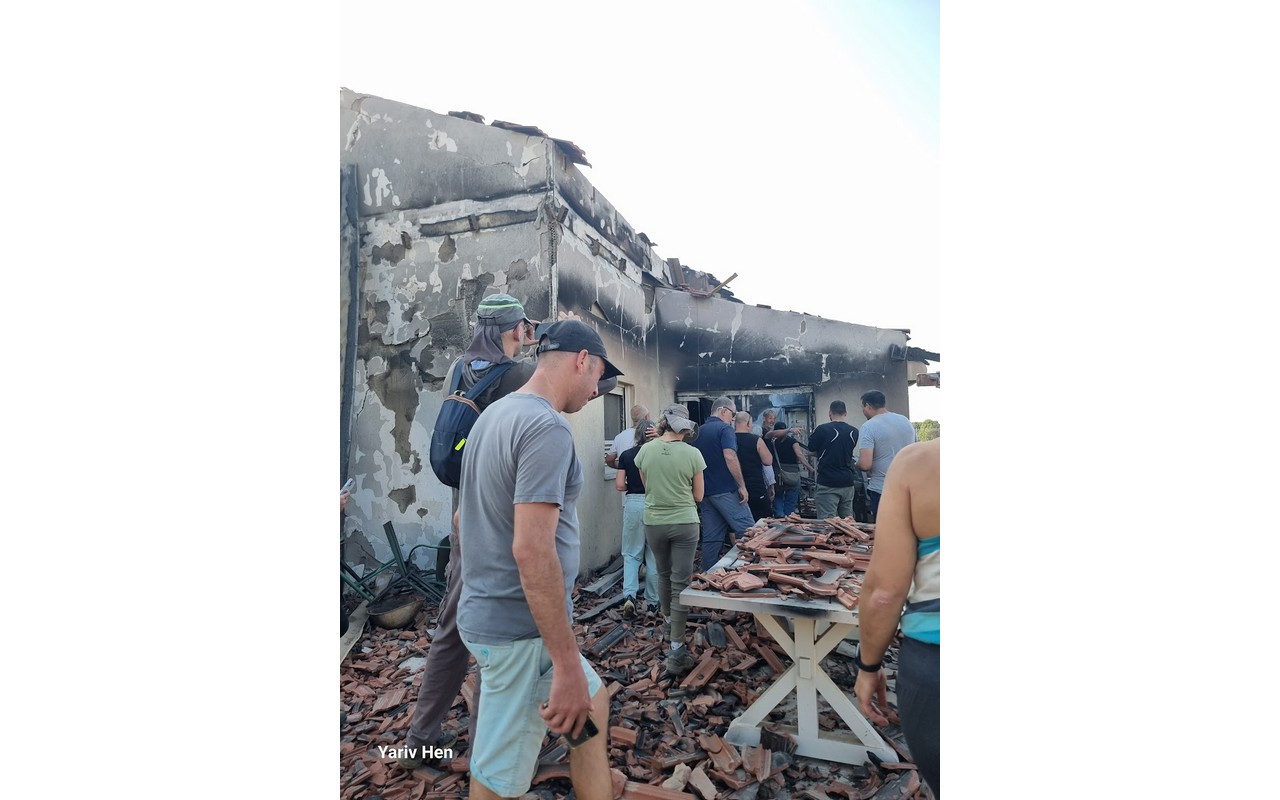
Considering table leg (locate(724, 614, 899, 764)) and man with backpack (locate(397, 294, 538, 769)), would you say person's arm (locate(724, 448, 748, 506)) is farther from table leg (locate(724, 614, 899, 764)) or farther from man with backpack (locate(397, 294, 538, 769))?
man with backpack (locate(397, 294, 538, 769))

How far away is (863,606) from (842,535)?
1718 mm

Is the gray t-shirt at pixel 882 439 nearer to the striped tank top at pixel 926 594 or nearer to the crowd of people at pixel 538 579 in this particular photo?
the crowd of people at pixel 538 579

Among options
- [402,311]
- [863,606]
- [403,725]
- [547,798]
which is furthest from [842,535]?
[402,311]

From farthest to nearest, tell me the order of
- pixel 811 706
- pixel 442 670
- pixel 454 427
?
pixel 811 706, pixel 442 670, pixel 454 427

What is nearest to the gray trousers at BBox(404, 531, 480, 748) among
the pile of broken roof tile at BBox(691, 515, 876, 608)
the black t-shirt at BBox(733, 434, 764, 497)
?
the pile of broken roof tile at BBox(691, 515, 876, 608)

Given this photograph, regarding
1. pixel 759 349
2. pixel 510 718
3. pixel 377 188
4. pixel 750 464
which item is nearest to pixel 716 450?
pixel 750 464

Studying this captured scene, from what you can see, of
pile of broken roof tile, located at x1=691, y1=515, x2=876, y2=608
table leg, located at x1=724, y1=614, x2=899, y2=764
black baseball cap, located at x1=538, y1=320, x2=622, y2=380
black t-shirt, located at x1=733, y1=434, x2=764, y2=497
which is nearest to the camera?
black baseball cap, located at x1=538, y1=320, x2=622, y2=380

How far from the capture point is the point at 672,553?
3.33m

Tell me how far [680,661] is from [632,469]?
40.0 inches

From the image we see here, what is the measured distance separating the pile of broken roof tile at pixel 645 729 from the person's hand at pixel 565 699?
17.7 inches

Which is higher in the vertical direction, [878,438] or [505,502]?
[878,438]

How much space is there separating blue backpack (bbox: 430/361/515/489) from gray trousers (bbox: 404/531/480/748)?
24cm

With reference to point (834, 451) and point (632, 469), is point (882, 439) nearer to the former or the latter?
point (834, 451)

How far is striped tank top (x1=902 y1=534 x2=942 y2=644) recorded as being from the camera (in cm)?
144
